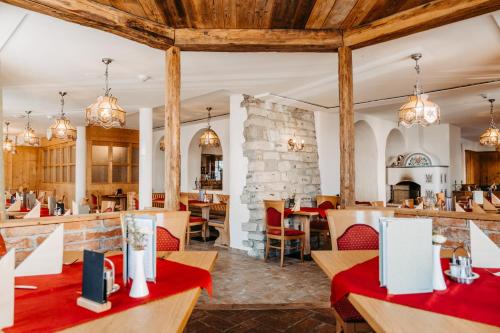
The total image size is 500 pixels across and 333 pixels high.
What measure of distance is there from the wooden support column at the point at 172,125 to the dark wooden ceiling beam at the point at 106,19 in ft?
0.55

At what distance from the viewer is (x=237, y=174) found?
5.96 metres

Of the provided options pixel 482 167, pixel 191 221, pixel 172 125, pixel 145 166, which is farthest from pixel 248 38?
pixel 482 167

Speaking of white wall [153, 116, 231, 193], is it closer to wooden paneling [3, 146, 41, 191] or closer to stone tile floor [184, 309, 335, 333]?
wooden paneling [3, 146, 41, 191]

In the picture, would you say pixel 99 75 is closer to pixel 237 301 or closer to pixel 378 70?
pixel 237 301

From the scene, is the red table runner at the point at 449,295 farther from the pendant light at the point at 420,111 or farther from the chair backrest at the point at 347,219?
the pendant light at the point at 420,111

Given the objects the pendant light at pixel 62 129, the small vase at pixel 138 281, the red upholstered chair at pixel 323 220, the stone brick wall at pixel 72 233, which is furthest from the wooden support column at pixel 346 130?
the pendant light at pixel 62 129

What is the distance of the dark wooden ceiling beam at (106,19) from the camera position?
271 centimetres

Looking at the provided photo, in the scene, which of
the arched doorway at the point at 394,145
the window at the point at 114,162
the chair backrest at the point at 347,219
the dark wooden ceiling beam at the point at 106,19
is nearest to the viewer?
the chair backrest at the point at 347,219

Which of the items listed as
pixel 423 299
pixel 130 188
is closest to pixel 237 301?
pixel 423 299

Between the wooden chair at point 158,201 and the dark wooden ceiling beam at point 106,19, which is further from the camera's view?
the wooden chair at point 158,201

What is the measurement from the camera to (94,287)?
1214 mm

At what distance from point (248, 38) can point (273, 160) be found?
2.92 meters

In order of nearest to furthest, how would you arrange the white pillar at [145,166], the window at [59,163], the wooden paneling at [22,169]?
the white pillar at [145,166]
the window at [59,163]
the wooden paneling at [22,169]

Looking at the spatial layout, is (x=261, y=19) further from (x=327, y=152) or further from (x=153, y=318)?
(x=327, y=152)
